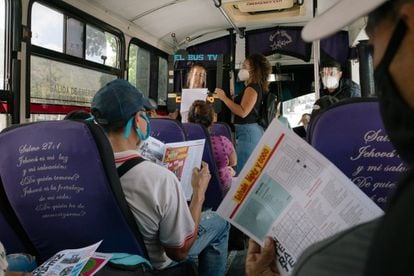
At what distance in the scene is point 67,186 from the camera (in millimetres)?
1302

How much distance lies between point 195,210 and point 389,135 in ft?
4.10

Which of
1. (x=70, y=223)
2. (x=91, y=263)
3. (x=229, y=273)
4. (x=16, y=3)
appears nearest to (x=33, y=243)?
(x=70, y=223)

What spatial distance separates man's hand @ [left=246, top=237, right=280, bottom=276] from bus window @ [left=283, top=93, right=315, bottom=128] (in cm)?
534

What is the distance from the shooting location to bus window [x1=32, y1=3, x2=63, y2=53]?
3.47 meters

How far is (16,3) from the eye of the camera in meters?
3.19

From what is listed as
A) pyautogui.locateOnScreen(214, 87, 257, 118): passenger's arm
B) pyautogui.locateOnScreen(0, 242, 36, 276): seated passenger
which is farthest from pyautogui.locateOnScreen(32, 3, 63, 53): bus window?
pyautogui.locateOnScreen(0, 242, 36, 276): seated passenger

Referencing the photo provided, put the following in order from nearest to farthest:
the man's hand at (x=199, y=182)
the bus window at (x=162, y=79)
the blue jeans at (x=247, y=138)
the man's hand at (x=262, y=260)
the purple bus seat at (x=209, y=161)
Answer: the man's hand at (x=262, y=260), the man's hand at (x=199, y=182), the purple bus seat at (x=209, y=161), the blue jeans at (x=247, y=138), the bus window at (x=162, y=79)

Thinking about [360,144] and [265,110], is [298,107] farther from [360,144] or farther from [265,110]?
[360,144]

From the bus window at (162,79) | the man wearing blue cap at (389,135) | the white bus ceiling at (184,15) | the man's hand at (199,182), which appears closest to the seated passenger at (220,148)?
the man's hand at (199,182)

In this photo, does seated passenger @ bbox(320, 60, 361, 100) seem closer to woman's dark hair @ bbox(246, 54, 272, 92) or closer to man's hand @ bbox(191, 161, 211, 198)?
woman's dark hair @ bbox(246, 54, 272, 92)

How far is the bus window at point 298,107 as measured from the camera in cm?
631

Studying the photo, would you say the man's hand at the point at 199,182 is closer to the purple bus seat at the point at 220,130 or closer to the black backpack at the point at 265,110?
the purple bus seat at the point at 220,130

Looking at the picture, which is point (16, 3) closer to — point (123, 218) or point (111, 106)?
point (111, 106)

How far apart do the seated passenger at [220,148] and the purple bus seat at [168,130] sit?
53 centimetres
